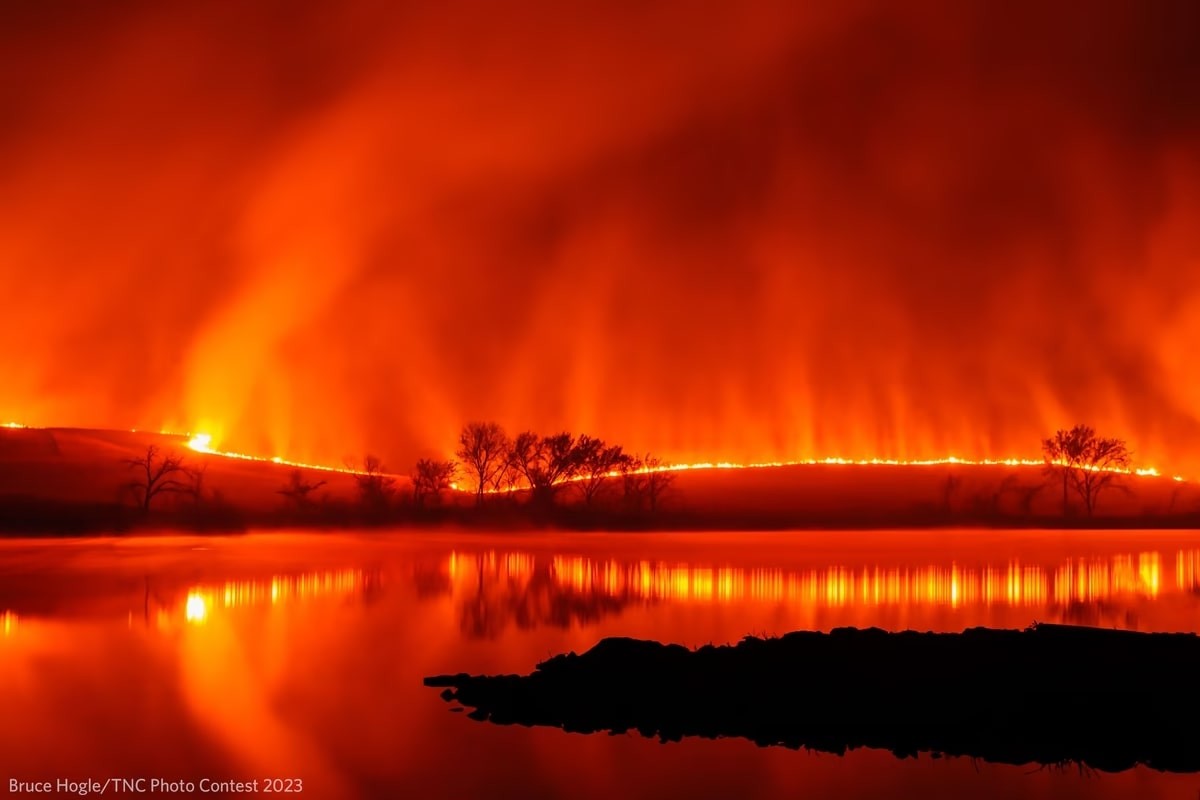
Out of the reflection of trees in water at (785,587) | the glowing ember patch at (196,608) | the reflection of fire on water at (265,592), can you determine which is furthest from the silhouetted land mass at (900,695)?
the reflection of fire on water at (265,592)

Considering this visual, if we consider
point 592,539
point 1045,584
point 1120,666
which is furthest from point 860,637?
point 592,539

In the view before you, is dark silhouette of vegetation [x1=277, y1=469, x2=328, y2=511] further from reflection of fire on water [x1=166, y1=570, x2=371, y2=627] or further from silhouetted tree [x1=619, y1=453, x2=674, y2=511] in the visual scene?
reflection of fire on water [x1=166, y1=570, x2=371, y2=627]

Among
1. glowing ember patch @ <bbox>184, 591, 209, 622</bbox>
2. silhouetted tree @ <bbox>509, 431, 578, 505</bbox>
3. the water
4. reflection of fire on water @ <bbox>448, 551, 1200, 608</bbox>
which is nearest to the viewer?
the water

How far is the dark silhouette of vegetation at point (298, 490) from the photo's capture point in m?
136

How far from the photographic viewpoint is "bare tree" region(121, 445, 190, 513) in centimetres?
12988

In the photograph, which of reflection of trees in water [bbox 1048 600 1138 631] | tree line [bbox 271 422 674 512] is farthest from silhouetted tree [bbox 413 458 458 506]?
reflection of trees in water [bbox 1048 600 1138 631]

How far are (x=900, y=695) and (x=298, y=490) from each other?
124317 millimetres

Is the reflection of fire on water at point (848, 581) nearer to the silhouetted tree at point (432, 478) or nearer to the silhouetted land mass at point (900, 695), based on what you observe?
the silhouetted land mass at point (900, 695)

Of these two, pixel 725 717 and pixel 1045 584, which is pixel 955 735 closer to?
pixel 725 717

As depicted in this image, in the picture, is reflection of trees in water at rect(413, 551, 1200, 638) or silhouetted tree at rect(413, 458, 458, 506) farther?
silhouetted tree at rect(413, 458, 458, 506)

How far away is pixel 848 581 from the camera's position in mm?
49375

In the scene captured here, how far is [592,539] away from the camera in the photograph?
95.7 meters

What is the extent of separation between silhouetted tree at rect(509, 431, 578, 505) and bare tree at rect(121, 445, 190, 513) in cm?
3612

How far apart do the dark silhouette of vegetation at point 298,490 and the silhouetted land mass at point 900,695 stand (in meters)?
116
